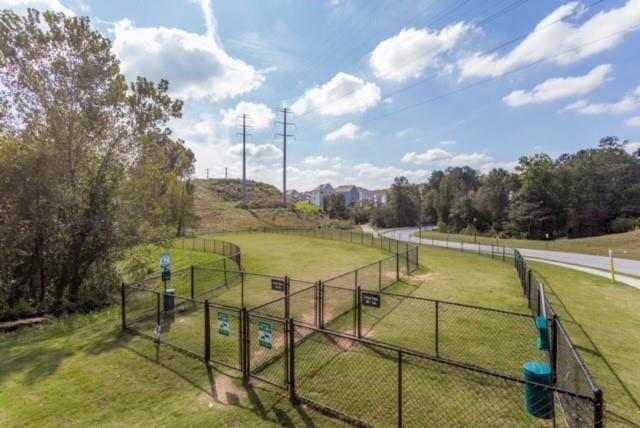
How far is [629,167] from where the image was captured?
49375 mm

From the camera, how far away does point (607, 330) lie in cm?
859

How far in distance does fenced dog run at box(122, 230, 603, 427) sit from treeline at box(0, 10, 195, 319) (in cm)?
446

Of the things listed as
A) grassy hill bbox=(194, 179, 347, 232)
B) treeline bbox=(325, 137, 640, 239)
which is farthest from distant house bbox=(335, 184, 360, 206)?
treeline bbox=(325, 137, 640, 239)

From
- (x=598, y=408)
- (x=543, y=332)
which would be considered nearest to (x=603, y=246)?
(x=543, y=332)

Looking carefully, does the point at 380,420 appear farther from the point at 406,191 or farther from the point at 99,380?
the point at 406,191

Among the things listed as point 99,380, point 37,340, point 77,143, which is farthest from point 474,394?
point 77,143

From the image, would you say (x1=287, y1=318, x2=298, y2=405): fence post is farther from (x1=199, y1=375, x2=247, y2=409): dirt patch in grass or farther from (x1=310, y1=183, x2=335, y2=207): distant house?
(x1=310, y1=183, x2=335, y2=207): distant house

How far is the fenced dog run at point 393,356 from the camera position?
14.6 feet

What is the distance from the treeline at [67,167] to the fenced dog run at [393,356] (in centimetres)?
446

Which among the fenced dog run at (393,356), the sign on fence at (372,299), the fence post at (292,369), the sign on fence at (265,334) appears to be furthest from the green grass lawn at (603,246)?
the sign on fence at (265,334)

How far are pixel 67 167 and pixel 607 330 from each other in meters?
18.8

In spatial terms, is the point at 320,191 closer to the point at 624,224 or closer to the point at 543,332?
the point at 624,224

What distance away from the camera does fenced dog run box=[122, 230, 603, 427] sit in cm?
445

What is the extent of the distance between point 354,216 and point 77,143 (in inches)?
3190
